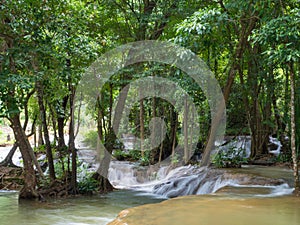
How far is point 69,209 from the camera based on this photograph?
7.86m

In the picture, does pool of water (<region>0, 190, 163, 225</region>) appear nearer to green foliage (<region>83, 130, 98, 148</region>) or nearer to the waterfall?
the waterfall

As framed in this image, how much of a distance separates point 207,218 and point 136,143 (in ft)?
42.8

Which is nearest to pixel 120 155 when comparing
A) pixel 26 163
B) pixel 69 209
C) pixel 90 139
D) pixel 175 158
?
pixel 175 158

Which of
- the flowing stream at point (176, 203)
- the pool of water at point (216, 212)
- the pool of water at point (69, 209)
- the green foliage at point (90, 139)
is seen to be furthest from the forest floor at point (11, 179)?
the pool of water at point (216, 212)

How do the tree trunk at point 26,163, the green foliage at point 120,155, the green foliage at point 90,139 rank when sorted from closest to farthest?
the tree trunk at point 26,163 < the green foliage at point 120,155 < the green foliage at point 90,139

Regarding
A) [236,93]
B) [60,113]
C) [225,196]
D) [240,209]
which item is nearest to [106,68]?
[60,113]

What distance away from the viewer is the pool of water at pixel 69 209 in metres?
6.79

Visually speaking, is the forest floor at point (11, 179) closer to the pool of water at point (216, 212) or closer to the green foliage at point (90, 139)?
the green foliage at point (90, 139)

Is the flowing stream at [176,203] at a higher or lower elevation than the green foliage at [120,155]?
lower

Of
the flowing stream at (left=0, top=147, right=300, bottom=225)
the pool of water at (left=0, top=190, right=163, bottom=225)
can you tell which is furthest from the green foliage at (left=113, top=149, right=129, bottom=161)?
the pool of water at (left=0, top=190, right=163, bottom=225)

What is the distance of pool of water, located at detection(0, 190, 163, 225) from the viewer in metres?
A: 6.79

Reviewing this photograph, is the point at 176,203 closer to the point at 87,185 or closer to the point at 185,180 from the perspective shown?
the point at 185,180

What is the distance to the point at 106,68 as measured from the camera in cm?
1070

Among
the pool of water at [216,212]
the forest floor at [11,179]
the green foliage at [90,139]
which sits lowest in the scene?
the forest floor at [11,179]
